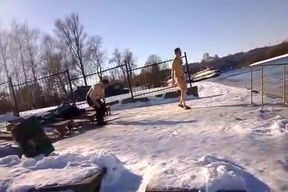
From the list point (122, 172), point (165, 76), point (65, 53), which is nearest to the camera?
point (122, 172)

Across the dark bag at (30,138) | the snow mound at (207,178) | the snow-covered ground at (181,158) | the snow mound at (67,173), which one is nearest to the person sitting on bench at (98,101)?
the snow-covered ground at (181,158)

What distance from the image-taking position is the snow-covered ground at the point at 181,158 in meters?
4.49

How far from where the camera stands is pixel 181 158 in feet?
19.3

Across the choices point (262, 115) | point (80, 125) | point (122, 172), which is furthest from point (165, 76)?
point (122, 172)

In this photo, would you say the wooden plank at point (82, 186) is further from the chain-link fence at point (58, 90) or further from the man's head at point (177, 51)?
the chain-link fence at point (58, 90)

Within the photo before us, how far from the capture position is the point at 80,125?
39.5ft

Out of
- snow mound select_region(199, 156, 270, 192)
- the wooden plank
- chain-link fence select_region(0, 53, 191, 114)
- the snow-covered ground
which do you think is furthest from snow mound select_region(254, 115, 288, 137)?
chain-link fence select_region(0, 53, 191, 114)

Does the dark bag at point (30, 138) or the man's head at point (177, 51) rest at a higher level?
the man's head at point (177, 51)

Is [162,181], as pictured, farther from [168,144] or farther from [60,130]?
[60,130]

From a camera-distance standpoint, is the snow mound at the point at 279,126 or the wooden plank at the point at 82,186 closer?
the wooden plank at the point at 82,186

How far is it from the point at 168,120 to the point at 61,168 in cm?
510

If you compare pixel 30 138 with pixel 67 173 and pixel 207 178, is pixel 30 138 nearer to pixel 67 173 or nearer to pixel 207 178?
pixel 67 173

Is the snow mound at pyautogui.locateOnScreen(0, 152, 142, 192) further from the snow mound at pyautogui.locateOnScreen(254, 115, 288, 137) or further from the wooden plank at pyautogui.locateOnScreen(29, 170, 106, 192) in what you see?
the snow mound at pyautogui.locateOnScreen(254, 115, 288, 137)

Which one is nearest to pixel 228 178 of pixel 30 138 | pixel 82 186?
pixel 82 186
